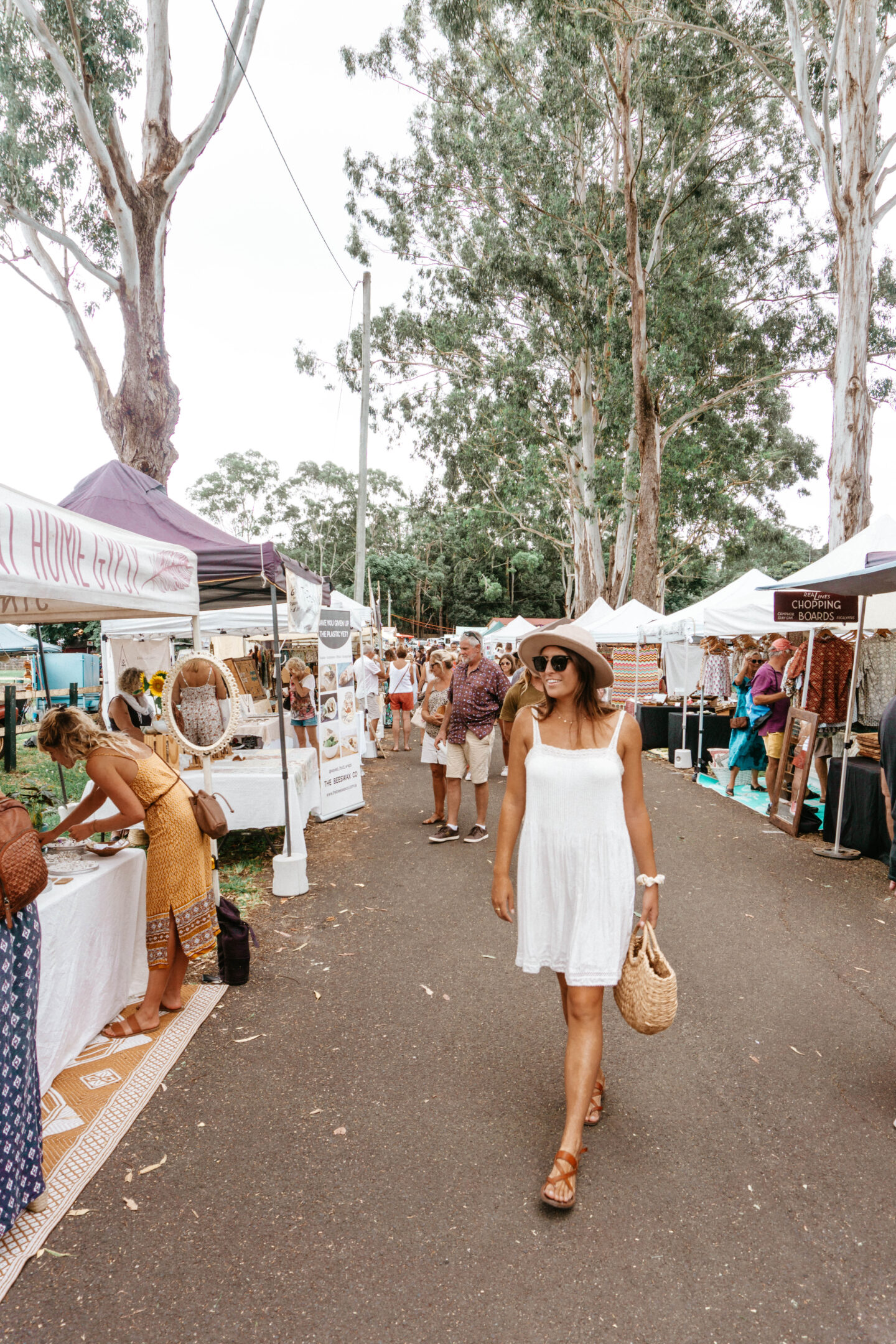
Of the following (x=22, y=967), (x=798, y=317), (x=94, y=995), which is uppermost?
(x=798, y=317)

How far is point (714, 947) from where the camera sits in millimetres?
4672

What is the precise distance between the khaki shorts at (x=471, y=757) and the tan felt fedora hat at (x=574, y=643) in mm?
4201

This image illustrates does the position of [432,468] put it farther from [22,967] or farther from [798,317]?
[22,967]

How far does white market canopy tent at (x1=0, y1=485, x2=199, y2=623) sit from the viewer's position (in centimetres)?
259

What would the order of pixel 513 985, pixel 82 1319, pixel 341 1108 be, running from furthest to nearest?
1. pixel 513 985
2. pixel 341 1108
3. pixel 82 1319

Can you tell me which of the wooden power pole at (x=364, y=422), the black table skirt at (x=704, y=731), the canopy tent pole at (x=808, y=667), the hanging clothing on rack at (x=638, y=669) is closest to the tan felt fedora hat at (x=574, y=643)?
the canopy tent pole at (x=808, y=667)

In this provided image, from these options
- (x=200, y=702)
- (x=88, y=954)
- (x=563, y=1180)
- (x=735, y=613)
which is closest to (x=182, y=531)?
(x=200, y=702)

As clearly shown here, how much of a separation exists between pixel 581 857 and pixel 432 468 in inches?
1036

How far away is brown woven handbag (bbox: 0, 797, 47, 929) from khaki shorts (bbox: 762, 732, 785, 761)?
7978 millimetres

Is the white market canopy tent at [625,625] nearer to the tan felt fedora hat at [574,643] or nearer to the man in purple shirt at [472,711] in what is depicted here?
the man in purple shirt at [472,711]

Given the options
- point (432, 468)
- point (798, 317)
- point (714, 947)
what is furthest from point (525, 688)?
point (432, 468)

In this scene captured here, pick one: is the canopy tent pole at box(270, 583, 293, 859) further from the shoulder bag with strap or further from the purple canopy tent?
the shoulder bag with strap

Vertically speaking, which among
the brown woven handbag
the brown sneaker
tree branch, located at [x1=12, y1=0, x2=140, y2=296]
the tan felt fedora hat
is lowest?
the brown sneaker

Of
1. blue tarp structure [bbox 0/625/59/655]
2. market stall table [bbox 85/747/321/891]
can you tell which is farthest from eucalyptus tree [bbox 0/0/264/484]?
blue tarp structure [bbox 0/625/59/655]
